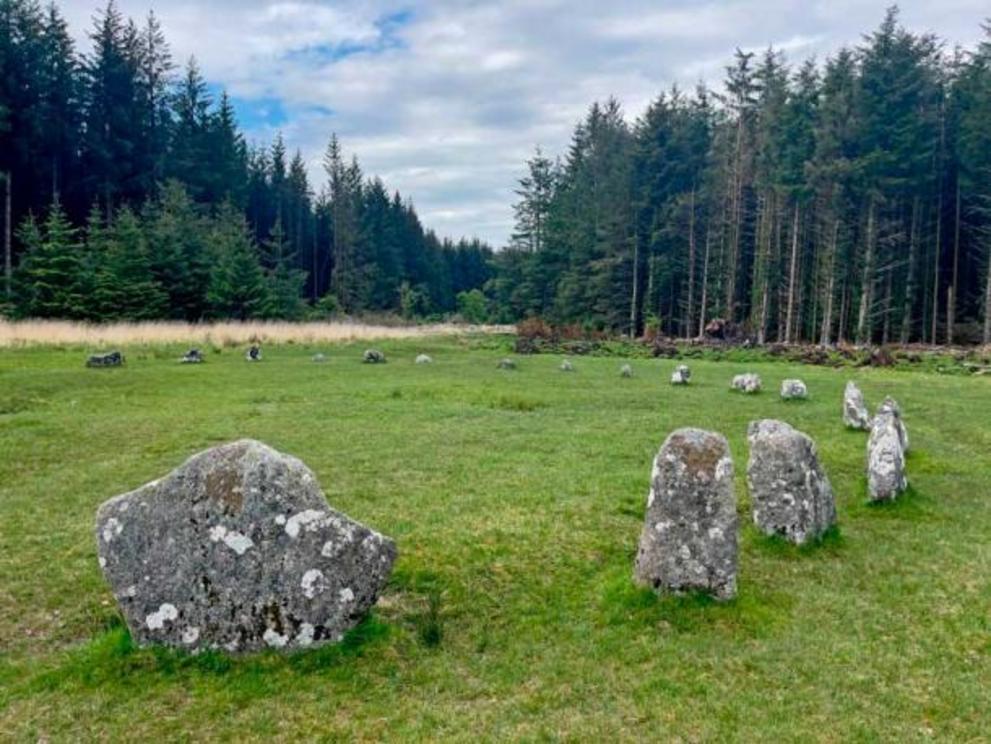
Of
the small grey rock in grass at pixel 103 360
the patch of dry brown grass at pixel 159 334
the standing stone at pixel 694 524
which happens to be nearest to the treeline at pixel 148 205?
the patch of dry brown grass at pixel 159 334

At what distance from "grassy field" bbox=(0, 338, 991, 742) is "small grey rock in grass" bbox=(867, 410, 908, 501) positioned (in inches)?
12.6

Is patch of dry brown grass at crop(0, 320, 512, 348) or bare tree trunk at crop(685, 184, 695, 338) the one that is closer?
patch of dry brown grass at crop(0, 320, 512, 348)

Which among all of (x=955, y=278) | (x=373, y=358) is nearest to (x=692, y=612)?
(x=373, y=358)

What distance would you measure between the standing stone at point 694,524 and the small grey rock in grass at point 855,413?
11.8 m

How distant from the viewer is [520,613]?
292 inches

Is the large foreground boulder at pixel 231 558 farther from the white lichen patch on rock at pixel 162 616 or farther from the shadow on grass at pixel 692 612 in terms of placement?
the shadow on grass at pixel 692 612

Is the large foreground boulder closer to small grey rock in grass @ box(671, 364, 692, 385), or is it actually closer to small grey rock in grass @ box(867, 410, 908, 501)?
small grey rock in grass @ box(867, 410, 908, 501)

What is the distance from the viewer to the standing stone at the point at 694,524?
7.44m

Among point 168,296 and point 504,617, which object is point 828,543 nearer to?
point 504,617

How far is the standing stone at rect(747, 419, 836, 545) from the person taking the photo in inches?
372

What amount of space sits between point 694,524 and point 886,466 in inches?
230

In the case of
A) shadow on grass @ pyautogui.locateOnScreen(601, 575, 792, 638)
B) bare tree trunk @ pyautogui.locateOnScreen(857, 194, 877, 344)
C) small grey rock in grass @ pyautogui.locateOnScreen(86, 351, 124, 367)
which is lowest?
shadow on grass @ pyautogui.locateOnScreen(601, 575, 792, 638)

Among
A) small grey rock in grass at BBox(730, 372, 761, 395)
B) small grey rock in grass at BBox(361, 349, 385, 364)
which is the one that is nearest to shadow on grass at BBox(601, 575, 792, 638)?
small grey rock in grass at BBox(730, 372, 761, 395)

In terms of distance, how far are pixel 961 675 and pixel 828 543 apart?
3.31 m
